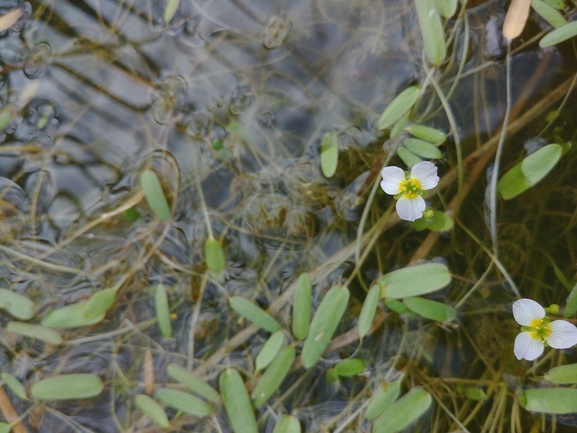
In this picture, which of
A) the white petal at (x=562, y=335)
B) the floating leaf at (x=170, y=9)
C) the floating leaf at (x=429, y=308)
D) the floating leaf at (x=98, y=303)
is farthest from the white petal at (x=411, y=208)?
the floating leaf at (x=170, y=9)

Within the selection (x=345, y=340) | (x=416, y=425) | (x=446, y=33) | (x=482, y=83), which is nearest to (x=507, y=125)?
(x=482, y=83)

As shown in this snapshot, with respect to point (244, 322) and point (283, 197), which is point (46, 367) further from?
point (283, 197)

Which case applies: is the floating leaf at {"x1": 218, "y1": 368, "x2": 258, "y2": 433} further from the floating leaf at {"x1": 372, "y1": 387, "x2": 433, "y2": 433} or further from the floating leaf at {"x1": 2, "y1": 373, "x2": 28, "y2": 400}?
the floating leaf at {"x1": 2, "y1": 373, "x2": 28, "y2": 400}

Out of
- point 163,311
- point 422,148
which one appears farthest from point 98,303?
point 422,148

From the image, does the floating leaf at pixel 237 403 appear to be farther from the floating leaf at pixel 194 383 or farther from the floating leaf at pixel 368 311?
the floating leaf at pixel 368 311

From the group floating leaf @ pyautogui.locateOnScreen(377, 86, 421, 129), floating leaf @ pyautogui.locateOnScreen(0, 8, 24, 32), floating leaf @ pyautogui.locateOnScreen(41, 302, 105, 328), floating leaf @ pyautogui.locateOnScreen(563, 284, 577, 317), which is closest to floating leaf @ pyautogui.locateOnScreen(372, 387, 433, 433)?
floating leaf @ pyautogui.locateOnScreen(563, 284, 577, 317)

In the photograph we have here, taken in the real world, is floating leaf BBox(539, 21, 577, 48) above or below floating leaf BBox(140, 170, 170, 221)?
above
